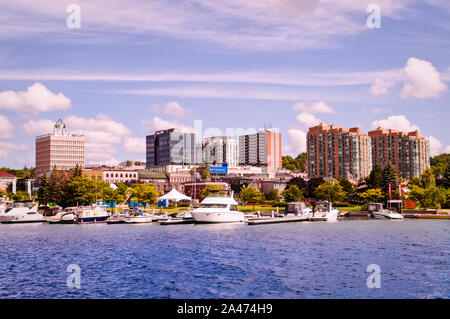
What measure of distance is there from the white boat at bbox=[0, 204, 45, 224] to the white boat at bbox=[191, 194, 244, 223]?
146 feet

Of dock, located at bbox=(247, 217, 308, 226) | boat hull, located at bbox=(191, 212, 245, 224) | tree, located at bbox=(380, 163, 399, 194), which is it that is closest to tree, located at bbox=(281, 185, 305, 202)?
tree, located at bbox=(380, 163, 399, 194)

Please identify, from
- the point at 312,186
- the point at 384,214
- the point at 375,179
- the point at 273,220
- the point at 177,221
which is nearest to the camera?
the point at 177,221

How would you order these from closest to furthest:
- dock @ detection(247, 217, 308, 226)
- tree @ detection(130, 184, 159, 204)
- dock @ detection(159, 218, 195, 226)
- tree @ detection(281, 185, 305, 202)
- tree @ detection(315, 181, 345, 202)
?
1. dock @ detection(247, 217, 308, 226)
2. dock @ detection(159, 218, 195, 226)
3. tree @ detection(130, 184, 159, 204)
4. tree @ detection(281, 185, 305, 202)
5. tree @ detection(315, 181, 345, 202)

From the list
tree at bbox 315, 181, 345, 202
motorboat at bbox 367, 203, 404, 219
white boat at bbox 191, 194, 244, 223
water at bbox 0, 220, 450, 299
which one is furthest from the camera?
tree at bbox 315, 181, 345, 202

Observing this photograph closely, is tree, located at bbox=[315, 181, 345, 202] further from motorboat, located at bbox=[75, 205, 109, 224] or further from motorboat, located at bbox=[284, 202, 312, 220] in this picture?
motorboat, located at bbox=[75, 205, 109, 224]

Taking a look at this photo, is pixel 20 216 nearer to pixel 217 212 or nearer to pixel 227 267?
pixel 217 212

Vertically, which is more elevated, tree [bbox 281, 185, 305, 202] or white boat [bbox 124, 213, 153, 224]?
tree [bbox 281, 185, 305, 202]

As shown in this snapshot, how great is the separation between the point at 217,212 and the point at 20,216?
52.5 meters

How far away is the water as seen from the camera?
114ft

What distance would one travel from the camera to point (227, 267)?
44.8 meters

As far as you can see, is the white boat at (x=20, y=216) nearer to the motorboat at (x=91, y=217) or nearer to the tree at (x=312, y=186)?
the motorboat at (x=91, y=217)

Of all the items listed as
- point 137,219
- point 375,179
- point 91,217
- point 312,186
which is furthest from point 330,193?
point 91,217

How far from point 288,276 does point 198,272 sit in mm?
8015
